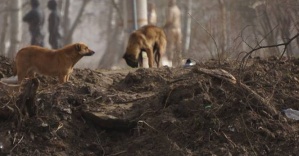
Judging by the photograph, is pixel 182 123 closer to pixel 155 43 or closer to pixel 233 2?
pixel 155 43

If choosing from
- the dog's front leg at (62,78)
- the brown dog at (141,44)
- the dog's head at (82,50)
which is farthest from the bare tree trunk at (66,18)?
the dog's front leg at (62,78)

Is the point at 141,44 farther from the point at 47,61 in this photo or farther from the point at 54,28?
the point at 54,28

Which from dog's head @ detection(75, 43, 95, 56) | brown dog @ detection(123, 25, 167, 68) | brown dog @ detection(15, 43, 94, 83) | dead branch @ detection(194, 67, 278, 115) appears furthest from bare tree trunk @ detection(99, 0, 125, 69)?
dead branch @ detection(194, 67, 278, 115)

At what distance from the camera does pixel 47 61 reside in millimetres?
11398

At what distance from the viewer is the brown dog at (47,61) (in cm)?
1132

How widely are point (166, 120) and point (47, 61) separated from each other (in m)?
3.15

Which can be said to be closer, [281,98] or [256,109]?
[256,109]

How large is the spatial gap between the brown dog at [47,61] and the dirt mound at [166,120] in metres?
1.25

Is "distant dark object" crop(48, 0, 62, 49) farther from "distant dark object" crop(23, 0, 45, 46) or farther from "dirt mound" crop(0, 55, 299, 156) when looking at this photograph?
"dirt mound" crop(0, 55, 299, 156)

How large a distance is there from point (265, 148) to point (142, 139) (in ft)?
4.87

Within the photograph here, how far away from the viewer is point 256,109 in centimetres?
905

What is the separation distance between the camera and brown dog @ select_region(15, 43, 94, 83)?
11316 millimetres

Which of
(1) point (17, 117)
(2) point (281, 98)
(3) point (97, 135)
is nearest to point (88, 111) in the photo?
(3) point (97, 135)

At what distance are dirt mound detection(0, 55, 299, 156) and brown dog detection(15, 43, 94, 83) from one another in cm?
125
